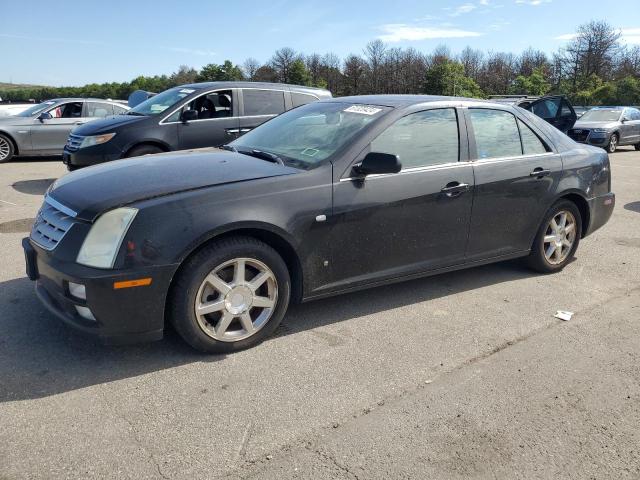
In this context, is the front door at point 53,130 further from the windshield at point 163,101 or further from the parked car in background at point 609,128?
the parked car in background at point 609,128

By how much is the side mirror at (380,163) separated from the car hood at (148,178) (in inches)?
19.5

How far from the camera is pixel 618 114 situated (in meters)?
18.8

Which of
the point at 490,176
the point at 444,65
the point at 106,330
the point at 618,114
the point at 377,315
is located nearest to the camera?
the point at 106,330

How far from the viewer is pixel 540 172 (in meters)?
4.93

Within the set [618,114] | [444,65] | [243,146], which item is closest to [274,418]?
[243,146]

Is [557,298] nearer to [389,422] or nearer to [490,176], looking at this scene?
[490,176]

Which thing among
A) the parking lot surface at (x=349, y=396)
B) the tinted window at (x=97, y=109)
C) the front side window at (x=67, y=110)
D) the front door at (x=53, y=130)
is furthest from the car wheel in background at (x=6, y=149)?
the parking lot surface at (x=349, y=396)

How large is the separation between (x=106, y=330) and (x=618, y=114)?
1979 cm

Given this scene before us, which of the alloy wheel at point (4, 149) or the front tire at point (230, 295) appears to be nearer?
the front tire at point (230, 295)

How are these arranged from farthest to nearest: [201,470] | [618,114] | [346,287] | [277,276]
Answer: [618,114] → [346,287] → [277,276] → [201,470]

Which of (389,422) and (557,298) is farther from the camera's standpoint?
(557,298)

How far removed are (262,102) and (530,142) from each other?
5034 millimetres

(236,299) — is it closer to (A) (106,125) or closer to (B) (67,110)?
(A) (106,125)

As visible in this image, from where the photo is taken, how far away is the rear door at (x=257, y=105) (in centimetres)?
888
